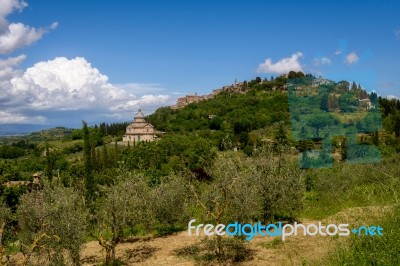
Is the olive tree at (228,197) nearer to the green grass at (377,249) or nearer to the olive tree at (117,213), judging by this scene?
the olive tree at (117,213)

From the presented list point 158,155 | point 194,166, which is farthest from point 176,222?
point 158,155

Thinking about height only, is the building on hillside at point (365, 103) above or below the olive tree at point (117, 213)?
above

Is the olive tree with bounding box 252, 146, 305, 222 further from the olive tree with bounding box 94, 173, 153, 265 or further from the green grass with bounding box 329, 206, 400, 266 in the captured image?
the green grass with bounding box 329, 206, 400, 266

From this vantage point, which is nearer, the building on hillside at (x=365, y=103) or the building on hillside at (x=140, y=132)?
the building on hillside at (x=365, y=103)

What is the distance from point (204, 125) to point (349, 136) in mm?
90836

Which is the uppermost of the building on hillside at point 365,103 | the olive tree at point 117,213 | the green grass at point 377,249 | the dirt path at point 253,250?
the building on hillside at point 365,103

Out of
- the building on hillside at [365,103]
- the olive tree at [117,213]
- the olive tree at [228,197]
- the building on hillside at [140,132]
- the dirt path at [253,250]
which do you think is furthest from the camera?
the building on hillside at [140,132]

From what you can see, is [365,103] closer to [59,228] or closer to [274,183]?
[274,183]

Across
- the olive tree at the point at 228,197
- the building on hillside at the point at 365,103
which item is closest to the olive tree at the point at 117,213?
the olive tree at the point at 228,197

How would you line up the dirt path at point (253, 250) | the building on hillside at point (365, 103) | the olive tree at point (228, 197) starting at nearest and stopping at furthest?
the dirt path at point (253, 250), the olive tree at point (228, 197), the building on hillside at point (365, 103)

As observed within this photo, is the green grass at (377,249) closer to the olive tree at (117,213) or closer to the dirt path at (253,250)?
the dirt path at (253,250)

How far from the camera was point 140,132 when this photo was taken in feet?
375

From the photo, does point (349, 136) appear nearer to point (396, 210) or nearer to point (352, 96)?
point (352, 96)

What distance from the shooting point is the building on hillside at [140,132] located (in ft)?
364
